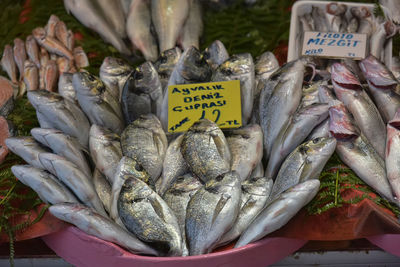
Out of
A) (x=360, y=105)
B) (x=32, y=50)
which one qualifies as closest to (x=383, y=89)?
(x=360, y=105)

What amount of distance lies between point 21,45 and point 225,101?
1391 mm

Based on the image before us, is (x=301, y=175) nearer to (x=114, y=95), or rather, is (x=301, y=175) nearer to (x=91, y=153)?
(x=91, y=153)

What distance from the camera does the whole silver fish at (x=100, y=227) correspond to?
124 centimetres

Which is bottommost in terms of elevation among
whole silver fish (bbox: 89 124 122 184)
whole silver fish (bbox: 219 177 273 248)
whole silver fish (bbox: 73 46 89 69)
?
whole silver fish (bbox: 219 177 273 248)

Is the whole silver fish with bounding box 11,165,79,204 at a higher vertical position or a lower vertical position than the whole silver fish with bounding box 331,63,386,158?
lower

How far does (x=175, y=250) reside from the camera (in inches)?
48.1

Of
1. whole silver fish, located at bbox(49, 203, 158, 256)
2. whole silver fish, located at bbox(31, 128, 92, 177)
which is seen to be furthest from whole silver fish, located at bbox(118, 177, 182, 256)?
whole silver fish, located at bbox(31, 128, 92, 177)

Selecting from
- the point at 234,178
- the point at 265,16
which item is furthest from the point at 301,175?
the point at 265,16

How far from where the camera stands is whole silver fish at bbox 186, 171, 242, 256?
1.21 meters

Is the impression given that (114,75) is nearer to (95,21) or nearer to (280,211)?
(95,21)

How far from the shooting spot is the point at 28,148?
1.50m

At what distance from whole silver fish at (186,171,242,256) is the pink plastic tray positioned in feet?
0.15

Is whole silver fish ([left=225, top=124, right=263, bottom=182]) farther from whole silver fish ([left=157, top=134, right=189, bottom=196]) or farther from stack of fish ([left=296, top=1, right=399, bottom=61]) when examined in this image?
stack of fish ([left=296, top=1, right=399, bottom=61])

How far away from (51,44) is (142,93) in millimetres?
937
